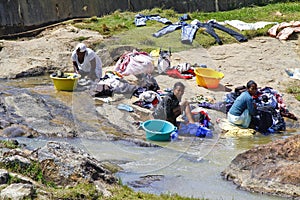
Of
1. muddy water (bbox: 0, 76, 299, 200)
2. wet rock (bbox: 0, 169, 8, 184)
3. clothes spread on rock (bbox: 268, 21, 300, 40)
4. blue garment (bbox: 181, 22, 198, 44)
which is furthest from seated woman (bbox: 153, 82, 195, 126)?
clothes spread on rock (bbox: 268, 21, 300, 40)

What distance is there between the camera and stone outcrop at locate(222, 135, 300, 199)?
6.49 meters

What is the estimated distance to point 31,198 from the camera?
5023mm

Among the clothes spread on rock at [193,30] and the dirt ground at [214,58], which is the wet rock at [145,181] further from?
the clothes spread on rock at [193,30]

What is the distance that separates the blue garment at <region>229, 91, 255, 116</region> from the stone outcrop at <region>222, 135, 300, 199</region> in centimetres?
282

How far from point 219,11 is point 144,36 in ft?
21.0

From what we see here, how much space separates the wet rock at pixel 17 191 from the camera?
4.99 meters

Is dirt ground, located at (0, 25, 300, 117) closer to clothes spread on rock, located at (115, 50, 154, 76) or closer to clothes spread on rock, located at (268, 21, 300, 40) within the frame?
clothes spread on rock, located at (268, 21, 300, 40)

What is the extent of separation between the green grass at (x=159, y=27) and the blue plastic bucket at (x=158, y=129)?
5937mm

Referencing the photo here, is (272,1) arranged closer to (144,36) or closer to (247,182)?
(144,36)

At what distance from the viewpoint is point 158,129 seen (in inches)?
356

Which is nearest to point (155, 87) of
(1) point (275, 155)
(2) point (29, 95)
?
(2) point (29, 95)

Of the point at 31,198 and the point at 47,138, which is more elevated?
the point at 31,198

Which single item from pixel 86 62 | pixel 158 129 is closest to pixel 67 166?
pixel 158 129

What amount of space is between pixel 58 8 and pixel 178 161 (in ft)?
35.4
